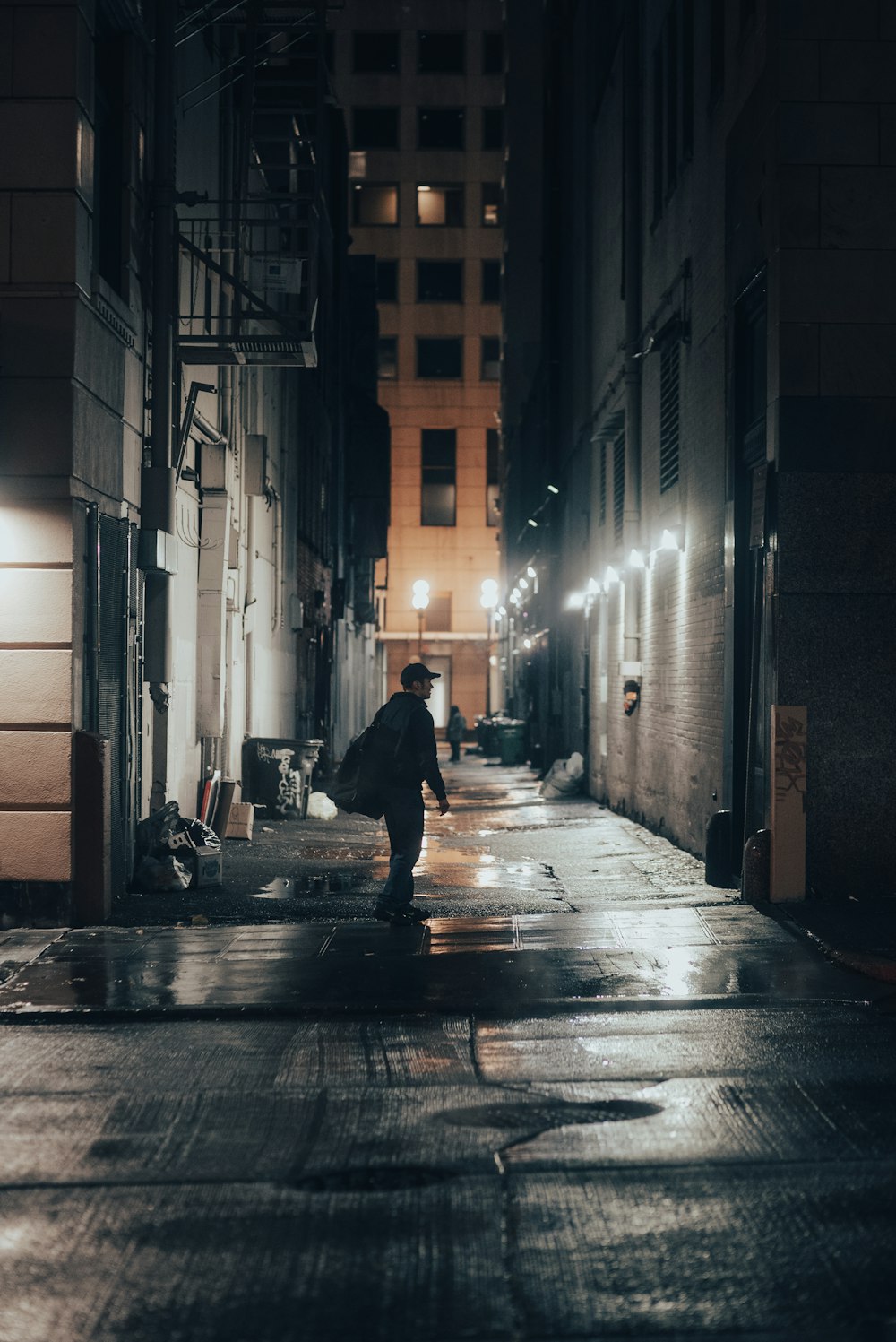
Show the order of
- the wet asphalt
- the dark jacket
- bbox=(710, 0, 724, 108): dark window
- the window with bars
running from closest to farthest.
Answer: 1. the wet asphalt
2. the dark jacket
3. bbox=(710, 0, 724, 108): dark window
4. the window with bars

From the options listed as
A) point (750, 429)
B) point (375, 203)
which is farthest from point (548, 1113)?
point (375, 203)

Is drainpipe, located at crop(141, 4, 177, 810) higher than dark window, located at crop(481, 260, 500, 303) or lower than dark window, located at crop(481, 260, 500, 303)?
lower

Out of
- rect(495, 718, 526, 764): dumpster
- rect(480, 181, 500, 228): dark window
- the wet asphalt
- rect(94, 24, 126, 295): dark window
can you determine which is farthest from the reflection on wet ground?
rect(480, 181, 500, 228): dark window

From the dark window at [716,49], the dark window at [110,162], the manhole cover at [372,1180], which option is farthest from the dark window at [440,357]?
the manhole cover at [372,1180]

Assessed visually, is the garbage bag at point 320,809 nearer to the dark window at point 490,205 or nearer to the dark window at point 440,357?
the dark window at point 440,357

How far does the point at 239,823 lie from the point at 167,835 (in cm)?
428

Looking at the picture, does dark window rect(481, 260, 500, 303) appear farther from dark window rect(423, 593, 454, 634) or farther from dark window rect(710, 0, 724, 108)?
dark window rect(710, 0, 724, 108)

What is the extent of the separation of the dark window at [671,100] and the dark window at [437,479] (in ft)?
148

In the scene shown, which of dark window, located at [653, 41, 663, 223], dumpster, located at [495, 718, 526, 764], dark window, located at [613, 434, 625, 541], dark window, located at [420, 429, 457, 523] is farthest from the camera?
dark window, located at [420, 429, 457, 523]

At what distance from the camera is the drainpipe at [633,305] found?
62.4 ft

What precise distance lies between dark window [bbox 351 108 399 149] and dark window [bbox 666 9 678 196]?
49035 mm

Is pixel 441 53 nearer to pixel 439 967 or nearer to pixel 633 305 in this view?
pixel 633 305

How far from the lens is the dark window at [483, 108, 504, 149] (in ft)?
207

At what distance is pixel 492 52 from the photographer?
6325cm
